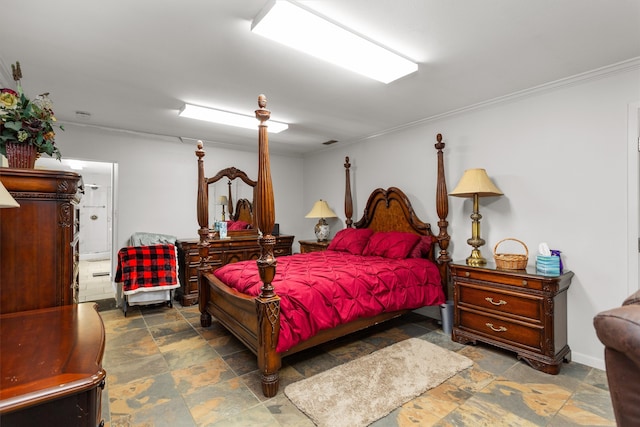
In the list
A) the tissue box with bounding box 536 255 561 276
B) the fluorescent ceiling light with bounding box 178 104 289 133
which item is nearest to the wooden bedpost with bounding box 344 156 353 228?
the fluorescent ceiling light with bounding box 178 104 289 133

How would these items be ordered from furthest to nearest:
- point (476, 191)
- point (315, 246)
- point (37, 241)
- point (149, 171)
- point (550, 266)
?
point (315, 246) < point (149, 171) < point (476, 191) < point (550, 266) < point (37, 241)

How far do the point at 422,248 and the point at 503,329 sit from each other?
120 cm

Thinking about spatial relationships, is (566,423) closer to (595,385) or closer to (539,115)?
(595,385)

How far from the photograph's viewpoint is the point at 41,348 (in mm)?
990

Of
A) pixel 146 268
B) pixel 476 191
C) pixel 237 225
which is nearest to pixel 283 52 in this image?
pixel 476 191

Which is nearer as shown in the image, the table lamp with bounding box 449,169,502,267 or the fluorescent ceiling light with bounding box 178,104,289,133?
the table lamp with bounding box 449,169,502,267

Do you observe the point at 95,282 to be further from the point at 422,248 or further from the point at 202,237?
the point at 422,248

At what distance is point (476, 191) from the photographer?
9.78 ft

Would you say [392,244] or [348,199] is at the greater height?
[348,199]

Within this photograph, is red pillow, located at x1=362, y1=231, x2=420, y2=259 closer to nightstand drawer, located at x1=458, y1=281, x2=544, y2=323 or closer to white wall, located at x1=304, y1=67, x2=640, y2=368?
white wall, located at x1=304, y1=67, x2=640, y2=368

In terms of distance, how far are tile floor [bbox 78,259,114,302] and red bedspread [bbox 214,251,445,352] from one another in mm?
2785

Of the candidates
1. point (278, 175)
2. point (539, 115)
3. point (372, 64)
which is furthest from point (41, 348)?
point (278, 175)

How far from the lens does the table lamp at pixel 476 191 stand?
300cm

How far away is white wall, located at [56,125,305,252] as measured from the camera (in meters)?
4.15
